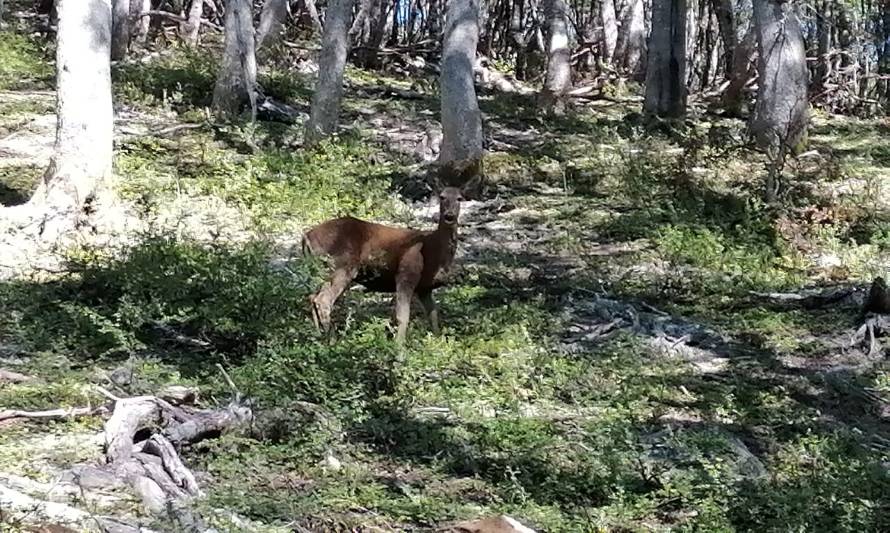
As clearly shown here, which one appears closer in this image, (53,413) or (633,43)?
(53,413)

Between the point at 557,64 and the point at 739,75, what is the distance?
2874 mm

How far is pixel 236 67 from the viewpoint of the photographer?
15469 millimetres

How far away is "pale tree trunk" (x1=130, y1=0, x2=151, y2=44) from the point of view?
66.1 ft

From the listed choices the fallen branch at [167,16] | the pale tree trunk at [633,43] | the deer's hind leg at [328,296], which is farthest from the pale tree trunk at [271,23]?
the deer's hind leg at [328,296]

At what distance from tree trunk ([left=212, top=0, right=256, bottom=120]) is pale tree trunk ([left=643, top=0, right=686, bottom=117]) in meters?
5.57

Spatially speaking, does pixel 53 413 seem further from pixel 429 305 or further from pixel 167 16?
pixel 167 16

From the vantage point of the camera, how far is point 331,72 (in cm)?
1444

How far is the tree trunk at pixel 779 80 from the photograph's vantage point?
1369 cm

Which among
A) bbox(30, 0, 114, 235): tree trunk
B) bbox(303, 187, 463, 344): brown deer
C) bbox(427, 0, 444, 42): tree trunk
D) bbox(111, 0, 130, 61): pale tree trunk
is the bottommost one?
bbox(303, 187, 463, 344): brown deer

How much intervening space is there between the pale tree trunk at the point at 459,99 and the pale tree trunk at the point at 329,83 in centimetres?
197

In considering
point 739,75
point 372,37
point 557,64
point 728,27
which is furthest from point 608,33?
point 557,64

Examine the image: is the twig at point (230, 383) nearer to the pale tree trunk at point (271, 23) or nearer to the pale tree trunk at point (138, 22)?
the pale tree trunk at point (271, 23)

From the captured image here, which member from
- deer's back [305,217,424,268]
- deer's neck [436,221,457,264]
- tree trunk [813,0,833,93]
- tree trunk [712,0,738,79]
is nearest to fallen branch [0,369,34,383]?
deer's back [305,217,424,268]

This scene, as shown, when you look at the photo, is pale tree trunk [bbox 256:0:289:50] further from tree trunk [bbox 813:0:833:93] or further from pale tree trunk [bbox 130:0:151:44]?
tree trunk [bbox 813:0:833:93]
